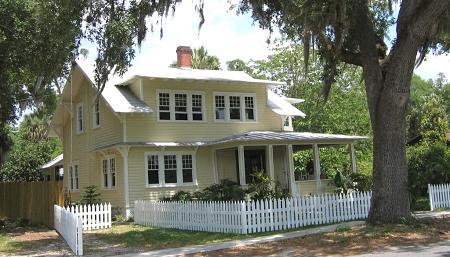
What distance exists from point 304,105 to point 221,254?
31.7 m

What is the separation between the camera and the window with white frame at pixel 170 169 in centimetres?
2442

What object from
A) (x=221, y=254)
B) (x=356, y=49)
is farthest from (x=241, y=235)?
(x=356, y=49)

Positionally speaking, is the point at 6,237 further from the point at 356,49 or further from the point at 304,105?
the point at 304,105

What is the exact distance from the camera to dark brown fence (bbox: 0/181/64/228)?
821 inches

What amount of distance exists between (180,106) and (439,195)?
12.1 m

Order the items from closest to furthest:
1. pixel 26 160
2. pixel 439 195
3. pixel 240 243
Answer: pixel 240 243, pixel 439 195, pixel 26 160

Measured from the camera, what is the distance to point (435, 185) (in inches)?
843

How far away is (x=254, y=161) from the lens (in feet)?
89.1

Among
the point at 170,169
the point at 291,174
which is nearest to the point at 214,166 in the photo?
the point at 170,169

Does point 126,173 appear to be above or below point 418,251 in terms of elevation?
above

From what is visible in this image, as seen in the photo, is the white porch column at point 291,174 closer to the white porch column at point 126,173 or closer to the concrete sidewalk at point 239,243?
the white porch column at point 126,173

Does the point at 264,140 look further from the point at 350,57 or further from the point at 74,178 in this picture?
the point at 74,178

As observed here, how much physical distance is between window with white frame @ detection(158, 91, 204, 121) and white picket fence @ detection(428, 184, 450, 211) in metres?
11.0

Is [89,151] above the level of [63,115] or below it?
below
